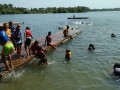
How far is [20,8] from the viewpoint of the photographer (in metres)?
164

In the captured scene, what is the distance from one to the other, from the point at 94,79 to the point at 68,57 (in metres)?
4.02

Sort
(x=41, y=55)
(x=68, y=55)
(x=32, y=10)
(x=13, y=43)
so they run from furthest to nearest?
(x=32, y=10) < (x=68, y=55) < (x=41, y=55) < (x=13, y=43)

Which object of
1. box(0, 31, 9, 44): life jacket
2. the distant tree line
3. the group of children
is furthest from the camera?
the distant tree line

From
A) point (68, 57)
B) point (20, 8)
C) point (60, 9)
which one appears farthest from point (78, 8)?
point (68, 57)

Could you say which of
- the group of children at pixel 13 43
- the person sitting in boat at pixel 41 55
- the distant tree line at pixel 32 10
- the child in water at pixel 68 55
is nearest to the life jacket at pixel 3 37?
the group of children at pixel 13 43

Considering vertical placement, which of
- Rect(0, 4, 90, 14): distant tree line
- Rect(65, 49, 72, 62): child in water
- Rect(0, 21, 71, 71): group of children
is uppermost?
Rect(0, 21, 71, 71): group of children

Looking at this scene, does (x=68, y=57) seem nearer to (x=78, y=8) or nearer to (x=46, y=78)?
(x=46, y=78)

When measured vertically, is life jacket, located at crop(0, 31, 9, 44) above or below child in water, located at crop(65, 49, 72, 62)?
above

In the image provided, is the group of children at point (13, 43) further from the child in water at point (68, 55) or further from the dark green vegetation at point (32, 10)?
the dark green vegetation at point (32, 10)

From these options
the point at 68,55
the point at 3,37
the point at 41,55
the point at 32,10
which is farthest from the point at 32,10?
the point at 3,37

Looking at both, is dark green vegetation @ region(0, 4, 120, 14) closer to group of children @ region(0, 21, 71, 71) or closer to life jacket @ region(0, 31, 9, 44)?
group of children @ region(0, 21, 71, 71)

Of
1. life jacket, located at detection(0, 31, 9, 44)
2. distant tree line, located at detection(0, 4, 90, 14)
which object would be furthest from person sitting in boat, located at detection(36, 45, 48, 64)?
distant tree line, located at detection(0, 4, 90, 14)

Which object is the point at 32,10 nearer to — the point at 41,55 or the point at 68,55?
the point at 68,55

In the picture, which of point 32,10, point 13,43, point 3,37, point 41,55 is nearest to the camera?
point 3,37
